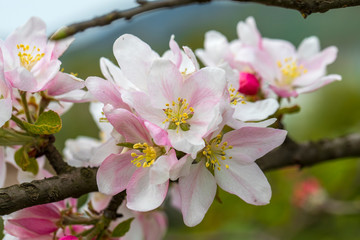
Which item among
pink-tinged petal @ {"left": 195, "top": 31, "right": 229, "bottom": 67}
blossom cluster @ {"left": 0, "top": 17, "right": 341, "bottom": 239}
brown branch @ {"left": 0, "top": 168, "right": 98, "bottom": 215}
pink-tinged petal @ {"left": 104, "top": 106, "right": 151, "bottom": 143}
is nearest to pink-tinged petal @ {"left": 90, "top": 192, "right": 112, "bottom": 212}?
blossom cluster @ {"left": 0, "top": 17, "right": 341, "bottom": 239}

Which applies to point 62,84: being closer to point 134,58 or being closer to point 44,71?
point 44,71

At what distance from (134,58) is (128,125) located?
0.12 meters

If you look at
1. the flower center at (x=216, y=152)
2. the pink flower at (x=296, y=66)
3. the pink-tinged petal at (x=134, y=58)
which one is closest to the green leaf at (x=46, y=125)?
the pink-tinged petal at (x=134, y=58)

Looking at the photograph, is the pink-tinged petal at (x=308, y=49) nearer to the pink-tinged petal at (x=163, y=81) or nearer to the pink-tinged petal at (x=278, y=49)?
the pink-tinged petal at (x=278, y=49)

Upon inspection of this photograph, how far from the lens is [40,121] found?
0.78m

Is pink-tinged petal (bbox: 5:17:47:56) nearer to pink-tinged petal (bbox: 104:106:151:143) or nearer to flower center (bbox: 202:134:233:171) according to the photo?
pink-tinged petal (bbox: 104:106:151:143)

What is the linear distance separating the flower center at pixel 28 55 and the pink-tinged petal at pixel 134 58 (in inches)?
6.5

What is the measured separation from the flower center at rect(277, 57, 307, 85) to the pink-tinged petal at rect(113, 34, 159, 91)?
43cm

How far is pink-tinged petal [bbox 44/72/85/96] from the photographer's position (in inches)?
31.1

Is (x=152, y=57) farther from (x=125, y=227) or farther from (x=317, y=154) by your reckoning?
(x=317, y=154)

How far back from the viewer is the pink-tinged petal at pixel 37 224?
81 centimetres

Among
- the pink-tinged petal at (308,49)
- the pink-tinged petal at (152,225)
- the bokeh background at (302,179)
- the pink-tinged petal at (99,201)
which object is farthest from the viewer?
the bokeh background at (302,179)

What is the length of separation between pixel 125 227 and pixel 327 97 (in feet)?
9.29

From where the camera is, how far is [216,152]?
0.76 m
